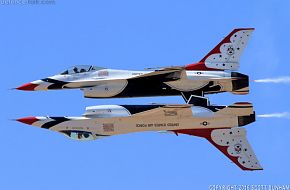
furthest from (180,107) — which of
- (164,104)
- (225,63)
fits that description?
(225,63)

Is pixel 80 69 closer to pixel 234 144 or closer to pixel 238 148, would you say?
pixel 234 144

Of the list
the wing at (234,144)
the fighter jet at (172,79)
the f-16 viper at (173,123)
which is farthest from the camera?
the wing at (234,144)

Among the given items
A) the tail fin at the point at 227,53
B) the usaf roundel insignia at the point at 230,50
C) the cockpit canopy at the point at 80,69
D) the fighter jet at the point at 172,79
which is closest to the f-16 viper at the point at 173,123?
the fighter jet at the point at 172,79

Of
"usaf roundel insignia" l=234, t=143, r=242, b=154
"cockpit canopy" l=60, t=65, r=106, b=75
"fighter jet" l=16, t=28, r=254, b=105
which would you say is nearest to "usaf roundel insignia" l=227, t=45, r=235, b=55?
"fighter jet" l=16, t=28, r=254, b=105

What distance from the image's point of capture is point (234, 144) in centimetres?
3694

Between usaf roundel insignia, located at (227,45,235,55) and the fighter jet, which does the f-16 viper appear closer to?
the fighter jet

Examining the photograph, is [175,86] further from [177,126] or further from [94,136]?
[94,136]

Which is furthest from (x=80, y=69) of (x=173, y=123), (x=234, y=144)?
(x=234, y=144)

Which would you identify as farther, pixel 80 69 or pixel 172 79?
pixel 80 69

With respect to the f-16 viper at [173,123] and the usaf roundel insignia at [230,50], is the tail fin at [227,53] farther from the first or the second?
the f-16 viper at [173,123]

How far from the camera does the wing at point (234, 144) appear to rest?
1443 inches

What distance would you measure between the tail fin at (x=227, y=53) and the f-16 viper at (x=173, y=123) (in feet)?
7.17

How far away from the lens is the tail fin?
37.1 meters

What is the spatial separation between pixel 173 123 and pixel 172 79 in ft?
6.55
